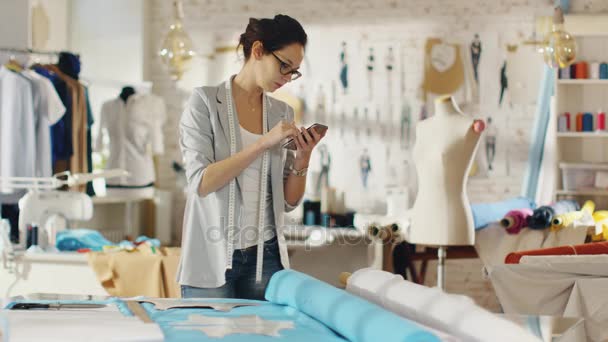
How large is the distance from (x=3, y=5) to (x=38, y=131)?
993 millimetres

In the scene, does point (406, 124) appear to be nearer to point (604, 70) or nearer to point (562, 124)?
point (562, 124)

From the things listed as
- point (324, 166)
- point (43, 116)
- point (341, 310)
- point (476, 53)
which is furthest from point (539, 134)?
point (341, 310)

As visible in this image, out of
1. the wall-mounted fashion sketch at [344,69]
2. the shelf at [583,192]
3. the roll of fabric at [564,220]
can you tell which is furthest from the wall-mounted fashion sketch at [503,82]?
the roll of fabric at [564,220]

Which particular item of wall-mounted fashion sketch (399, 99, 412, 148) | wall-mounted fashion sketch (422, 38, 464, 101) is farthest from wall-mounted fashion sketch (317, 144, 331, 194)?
wall-mounted fashion sketch (422, 38, 464, 101)

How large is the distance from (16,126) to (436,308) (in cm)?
479

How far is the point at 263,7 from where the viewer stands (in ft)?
27.0

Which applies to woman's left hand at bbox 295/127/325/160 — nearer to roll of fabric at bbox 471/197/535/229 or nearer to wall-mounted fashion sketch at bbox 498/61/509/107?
roll of fabric at bbox 471/197/535/229

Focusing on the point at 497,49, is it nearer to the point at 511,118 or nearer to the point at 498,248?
the point at 511,118

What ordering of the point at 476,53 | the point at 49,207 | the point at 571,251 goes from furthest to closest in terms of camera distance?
the point at 476,53
the point at 49,207
the point at 571,251

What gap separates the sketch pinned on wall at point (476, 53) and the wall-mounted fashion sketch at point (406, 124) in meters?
0.63

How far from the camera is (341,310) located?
7.14ft

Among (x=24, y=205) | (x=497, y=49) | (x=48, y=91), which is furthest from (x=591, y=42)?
(x=24, y=205)

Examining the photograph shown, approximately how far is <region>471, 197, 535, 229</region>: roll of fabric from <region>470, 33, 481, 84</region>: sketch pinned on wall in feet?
5.89

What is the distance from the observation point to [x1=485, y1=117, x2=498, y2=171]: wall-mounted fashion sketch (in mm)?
7902
